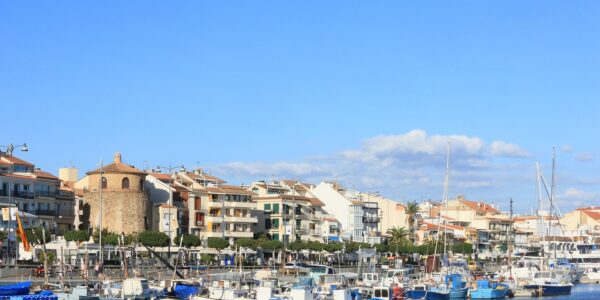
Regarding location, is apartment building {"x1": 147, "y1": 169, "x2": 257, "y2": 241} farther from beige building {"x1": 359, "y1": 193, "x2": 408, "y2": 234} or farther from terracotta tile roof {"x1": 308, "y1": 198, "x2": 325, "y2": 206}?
beige building {"x1": 359, "y1": 193, "x2": 408, "y2": 234}

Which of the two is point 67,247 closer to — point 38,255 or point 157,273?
point 38,255

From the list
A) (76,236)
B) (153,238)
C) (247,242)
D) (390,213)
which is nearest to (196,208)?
(247,242)

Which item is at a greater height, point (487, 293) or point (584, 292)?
point (487, 293)

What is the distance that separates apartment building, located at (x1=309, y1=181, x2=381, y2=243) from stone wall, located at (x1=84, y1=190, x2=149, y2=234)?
135ft

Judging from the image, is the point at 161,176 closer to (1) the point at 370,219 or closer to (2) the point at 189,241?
(2) the point at 189,241

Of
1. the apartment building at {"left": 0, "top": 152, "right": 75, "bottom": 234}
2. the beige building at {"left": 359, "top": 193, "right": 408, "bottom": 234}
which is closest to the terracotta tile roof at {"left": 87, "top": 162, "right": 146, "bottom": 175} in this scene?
the apartment building at {"left": 0, "top": 152, "right": 75, "bottom": 234}

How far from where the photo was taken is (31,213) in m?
104

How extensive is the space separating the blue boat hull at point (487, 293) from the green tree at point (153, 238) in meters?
31.9

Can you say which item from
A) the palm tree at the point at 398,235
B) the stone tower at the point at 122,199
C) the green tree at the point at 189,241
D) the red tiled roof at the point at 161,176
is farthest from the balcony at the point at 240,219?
the palm tree at the point at 398,235

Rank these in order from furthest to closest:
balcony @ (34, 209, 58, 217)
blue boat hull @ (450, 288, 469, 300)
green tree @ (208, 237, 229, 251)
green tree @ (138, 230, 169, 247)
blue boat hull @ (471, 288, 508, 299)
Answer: green tree @ (208, 237, 229, 251), balcony @ (34, 209, 58, 217), green tree @ (138, 230, 169, 247), blue boat hull @ (471, 288, 508, 299), blue boat hull @ (450, 288, 469, 300)

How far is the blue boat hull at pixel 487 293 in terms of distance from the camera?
281ft

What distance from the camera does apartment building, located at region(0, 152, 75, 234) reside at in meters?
102

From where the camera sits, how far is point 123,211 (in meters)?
108

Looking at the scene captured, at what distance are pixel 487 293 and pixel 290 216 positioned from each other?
47.7 metres
